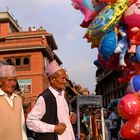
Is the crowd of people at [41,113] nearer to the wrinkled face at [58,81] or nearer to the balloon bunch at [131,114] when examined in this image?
the wrinkled face at [58,81]

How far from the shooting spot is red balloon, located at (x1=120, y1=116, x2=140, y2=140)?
17.9 ft

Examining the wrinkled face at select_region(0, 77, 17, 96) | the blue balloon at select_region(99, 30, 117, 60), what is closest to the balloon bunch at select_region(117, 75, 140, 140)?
the blue balloon at select_region(99, 30, 117, 60)

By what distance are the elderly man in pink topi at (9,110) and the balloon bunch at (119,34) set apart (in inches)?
93.4

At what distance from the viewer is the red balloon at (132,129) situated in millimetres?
5465

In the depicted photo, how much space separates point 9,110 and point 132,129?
6.62ft

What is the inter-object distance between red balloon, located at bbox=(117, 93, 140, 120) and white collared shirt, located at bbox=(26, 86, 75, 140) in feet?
5.13

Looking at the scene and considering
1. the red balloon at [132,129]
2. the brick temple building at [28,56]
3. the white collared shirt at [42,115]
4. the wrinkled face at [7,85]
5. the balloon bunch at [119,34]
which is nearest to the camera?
the white collared shirt at [42,115]

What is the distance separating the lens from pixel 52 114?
4004 millimetres

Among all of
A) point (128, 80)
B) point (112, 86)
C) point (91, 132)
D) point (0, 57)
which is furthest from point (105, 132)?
point (112, 86)

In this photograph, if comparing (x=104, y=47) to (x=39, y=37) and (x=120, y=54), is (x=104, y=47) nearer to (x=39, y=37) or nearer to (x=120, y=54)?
(x=120, y=54)

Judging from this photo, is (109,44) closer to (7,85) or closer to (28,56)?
(7,85)

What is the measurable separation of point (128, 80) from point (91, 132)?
6.48 metres

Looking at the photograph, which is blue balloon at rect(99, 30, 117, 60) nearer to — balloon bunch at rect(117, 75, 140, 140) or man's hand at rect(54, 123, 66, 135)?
balloon bunch at rect(117, 75, 140, 140)

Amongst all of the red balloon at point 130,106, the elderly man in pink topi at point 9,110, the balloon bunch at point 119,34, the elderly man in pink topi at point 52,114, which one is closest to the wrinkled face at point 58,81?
the elderly man in pink topi at point 52,114
